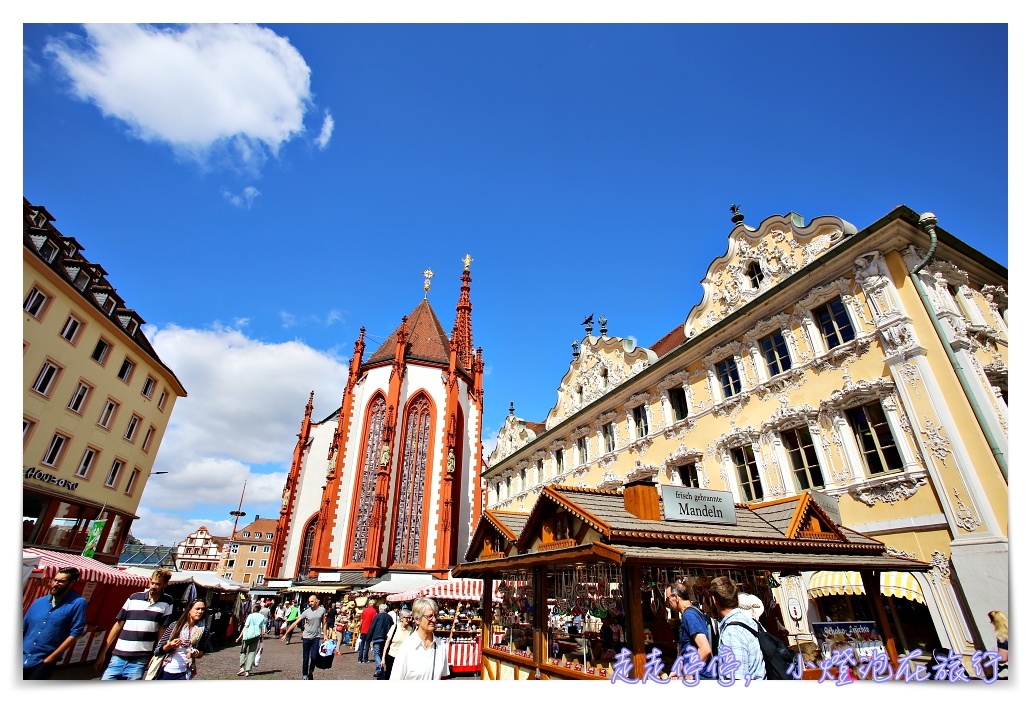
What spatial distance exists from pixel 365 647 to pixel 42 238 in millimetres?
13854

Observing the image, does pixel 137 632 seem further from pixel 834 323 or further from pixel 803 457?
pixel 834 323

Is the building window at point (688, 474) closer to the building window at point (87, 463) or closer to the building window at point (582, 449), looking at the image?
the building window at point (582, 449)

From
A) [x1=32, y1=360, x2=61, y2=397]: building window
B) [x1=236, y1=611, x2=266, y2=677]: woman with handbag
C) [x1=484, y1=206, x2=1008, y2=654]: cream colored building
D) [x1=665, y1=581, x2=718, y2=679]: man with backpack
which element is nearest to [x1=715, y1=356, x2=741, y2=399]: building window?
[x1=484, y1=206, x2=1008, y2=654]: cream colored building

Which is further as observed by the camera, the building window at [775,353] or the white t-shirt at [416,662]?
the building window at [775,353]

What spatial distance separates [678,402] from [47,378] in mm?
18257

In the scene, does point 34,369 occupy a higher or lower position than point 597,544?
higher

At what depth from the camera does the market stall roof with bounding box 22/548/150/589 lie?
9.73 m

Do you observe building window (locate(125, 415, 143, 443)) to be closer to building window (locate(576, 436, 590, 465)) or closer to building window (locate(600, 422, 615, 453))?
building window (locate(576, 436, 590, 465))

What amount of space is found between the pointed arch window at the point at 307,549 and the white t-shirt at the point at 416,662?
108 feet

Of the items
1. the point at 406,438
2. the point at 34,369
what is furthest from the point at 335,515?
the point at 34,369

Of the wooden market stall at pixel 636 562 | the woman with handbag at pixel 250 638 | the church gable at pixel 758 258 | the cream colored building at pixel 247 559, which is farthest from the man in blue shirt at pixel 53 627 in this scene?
the cream colored building at pixel 247 559

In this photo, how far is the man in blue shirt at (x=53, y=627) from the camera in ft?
17.4

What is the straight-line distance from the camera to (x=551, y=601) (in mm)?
10094

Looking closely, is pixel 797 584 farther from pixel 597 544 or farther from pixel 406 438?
pixel 406 438
